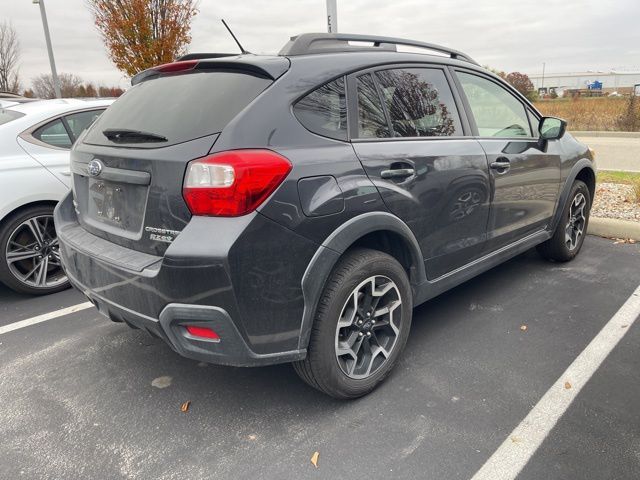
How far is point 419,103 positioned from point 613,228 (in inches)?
139

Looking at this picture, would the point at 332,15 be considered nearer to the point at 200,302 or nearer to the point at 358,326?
the point at 358,326

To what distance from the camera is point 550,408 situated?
2506mm

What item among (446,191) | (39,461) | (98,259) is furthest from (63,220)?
(446,191)

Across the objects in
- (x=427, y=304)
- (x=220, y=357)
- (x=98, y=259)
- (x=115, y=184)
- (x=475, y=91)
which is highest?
(x=475, y=91)

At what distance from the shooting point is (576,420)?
7.91ft

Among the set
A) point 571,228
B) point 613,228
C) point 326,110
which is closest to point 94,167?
point 326,110

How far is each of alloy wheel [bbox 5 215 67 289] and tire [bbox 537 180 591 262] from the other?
14.0ft

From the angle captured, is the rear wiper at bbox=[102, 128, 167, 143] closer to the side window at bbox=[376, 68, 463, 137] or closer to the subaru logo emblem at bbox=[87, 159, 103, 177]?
the subaru logo emblem at bbox=[87, 159, 103, 177]

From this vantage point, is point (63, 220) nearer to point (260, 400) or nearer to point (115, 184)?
point (115, 184)

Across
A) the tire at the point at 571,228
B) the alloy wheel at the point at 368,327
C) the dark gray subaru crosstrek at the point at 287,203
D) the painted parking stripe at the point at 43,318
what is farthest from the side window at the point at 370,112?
the painted parking stripe at the point at 43,318

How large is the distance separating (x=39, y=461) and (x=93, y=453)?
0.75 ft

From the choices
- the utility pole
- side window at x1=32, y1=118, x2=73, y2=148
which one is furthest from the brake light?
the utility pole

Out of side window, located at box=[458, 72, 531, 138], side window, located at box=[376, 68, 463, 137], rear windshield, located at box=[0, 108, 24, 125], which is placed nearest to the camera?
side window, located at box=[376, 68, 463, 137]

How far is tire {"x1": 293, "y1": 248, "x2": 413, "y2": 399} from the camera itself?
2355 mm
